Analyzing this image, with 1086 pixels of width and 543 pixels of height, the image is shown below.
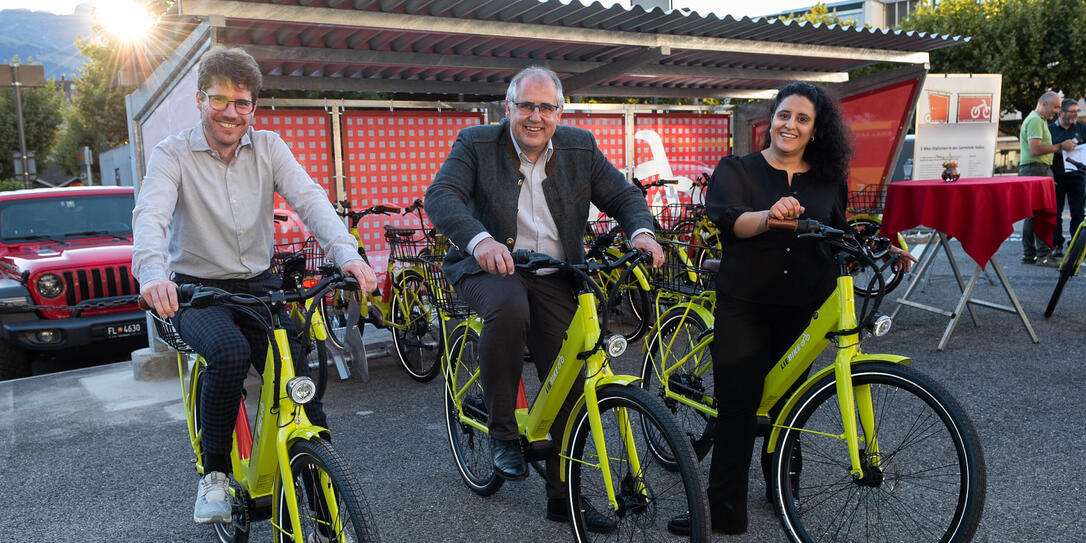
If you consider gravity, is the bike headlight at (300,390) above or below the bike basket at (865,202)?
below

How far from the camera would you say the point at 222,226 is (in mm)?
3000

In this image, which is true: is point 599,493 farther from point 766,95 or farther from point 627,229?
point 766,95

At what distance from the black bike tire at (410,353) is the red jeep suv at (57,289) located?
214 cm

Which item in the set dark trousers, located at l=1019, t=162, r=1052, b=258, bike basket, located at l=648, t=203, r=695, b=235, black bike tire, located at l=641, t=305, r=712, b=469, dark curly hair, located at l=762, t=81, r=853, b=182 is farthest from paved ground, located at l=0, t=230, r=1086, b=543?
dark trousers, located at l=1019, t=162, r=1052, b=258

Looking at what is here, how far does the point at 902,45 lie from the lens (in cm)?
871

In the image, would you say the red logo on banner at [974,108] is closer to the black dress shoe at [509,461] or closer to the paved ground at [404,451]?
the paved ground at [404,451]

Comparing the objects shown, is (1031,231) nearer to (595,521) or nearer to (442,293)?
(442,293)

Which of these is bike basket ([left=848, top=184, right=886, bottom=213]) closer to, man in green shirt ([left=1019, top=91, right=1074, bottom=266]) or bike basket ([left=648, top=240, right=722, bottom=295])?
man in green shirt ([left=1019, top=91, right=1074, bottom=266])

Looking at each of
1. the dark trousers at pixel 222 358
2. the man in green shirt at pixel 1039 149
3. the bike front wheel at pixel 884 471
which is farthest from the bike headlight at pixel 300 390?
the man in green shirt at pixel 1039 149

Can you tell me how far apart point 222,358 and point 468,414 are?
4.45ft

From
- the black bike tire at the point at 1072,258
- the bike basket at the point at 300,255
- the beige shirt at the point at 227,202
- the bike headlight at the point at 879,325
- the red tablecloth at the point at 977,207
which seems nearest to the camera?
the bike headlight at the point at 879,325

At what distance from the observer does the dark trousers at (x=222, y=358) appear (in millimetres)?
2650

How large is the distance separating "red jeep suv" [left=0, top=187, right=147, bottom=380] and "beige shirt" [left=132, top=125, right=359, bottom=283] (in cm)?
352

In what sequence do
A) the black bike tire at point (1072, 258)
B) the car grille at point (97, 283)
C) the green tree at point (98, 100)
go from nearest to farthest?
the black bike tire at point (1072, 258) → the car grille at point (97, 283) → the green tree at point (98, 100)
